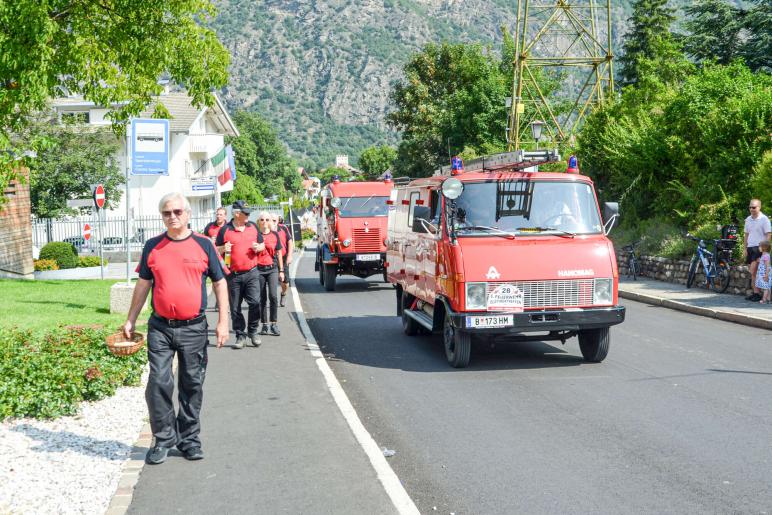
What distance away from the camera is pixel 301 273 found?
98.7 feet

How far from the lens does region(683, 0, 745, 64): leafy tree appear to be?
44.8 meters

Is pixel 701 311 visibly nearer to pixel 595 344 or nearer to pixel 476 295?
pixel 595 344

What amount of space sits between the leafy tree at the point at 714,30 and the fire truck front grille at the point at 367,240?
28.3 m

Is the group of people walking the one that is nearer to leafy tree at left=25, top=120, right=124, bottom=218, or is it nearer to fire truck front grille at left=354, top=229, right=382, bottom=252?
fire truck front grille at left=354, top=229, right=382, bottom=252

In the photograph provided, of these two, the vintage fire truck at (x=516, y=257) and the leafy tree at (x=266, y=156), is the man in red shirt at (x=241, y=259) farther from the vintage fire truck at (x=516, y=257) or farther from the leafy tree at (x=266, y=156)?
the leafy tree at (x=266, y=156)

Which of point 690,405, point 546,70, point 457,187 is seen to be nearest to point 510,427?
point 690,405

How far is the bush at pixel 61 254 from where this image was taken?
2950 cm

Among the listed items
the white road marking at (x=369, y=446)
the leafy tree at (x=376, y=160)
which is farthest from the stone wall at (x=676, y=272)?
the leafy tree at (x=376, y=160)

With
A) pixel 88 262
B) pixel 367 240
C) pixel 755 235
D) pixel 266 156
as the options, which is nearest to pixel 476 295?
pixel 755 235

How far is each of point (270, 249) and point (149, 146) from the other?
4626 mm

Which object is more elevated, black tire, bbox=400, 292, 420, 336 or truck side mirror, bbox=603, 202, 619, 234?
truck side mirror, bbox=603, 202, 619, 234

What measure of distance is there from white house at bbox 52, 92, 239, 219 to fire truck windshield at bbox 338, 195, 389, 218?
28.2m

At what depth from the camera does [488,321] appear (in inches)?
391

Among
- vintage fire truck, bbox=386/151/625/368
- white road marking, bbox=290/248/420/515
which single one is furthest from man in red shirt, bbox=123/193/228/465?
vintage fire truck, bbox=386/151/625/368
